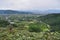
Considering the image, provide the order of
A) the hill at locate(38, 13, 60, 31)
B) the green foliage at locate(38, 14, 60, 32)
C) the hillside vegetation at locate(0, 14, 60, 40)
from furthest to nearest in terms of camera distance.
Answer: the hill at locate(38, 13, 60, 31) → the green foliage at locate(38, 14, 60, 32) → the hillside vegetation at locate(0, 14, 60, 40)

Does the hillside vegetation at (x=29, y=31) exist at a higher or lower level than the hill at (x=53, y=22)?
higher

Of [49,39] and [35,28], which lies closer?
[49,39]

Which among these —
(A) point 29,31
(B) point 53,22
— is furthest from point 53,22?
(A) point 29,31

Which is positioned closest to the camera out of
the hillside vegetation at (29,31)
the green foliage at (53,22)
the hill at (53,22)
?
the hillside vegetation at (29,31)

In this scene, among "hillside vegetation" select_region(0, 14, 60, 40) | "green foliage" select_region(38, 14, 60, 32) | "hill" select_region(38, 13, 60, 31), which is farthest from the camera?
"hill" select_region(38, 13, 60, 31)

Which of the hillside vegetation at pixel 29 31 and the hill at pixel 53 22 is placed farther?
the hill at pixel 53 22

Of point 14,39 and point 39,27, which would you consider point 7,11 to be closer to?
point 39,27

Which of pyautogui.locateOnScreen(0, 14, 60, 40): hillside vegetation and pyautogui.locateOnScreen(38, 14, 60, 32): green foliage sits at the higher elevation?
pyautogui.locateOnScreen(0, 14, 60, 40): hillside vegetation

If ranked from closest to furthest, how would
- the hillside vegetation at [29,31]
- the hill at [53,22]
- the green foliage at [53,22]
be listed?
the hillside vegetation at [29,31] → the green foliage at [53,22] → the hill at [53,22]

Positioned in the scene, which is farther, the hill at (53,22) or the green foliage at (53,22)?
the hill at (53,22)

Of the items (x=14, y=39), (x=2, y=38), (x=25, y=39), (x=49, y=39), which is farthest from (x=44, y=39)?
(x=2, y=38)

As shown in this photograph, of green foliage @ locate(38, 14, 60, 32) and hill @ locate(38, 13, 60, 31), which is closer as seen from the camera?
green foliage @ locate(38, 14, 60, 32)
